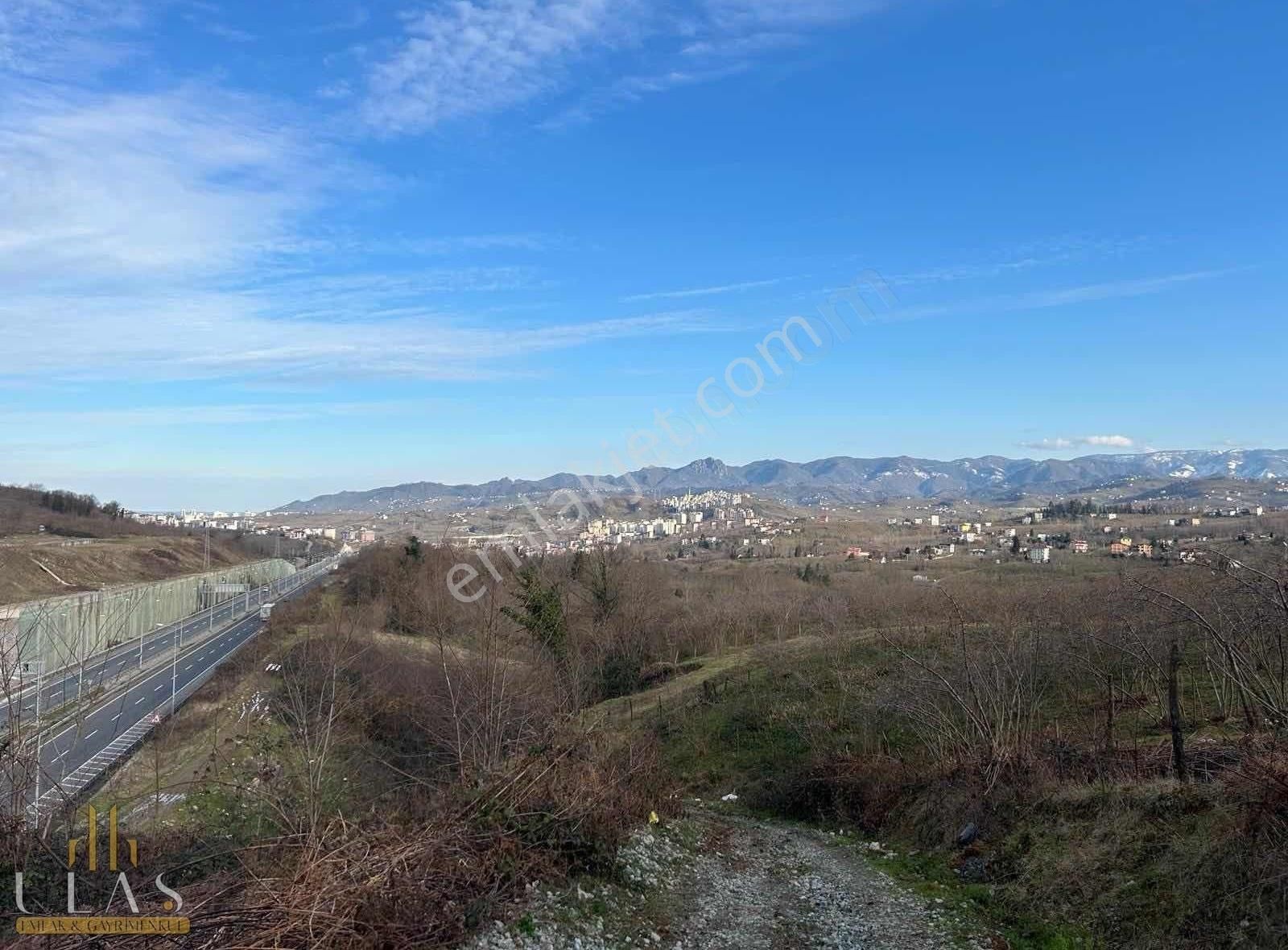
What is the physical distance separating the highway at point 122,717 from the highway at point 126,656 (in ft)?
1.20

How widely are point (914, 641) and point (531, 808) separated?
632 inches

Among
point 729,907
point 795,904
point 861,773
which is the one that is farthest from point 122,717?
point 795,904

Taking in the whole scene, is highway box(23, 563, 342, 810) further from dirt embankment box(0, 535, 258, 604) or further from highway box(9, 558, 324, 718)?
dirt embankment box(0, 535, 258, 604)

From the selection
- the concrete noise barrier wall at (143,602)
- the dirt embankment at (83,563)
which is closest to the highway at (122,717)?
the concrete noise barrier wall at (143,602)

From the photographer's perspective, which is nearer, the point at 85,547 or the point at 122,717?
the point at 122,717

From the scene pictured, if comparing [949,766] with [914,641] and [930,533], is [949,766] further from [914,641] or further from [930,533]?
[930,533]

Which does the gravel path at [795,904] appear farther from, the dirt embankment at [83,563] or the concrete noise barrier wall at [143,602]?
the dirt embankment at [83,563]

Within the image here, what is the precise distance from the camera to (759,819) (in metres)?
16.5

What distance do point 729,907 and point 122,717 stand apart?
23.5m

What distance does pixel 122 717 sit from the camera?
25.7 metres

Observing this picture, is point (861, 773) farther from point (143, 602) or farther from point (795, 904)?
point (143, 602)

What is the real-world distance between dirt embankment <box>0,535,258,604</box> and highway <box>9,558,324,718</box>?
291 inches

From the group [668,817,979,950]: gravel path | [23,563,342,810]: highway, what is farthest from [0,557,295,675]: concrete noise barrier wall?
[668,817,979,950]: gravel path

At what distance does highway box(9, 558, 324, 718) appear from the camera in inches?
378
